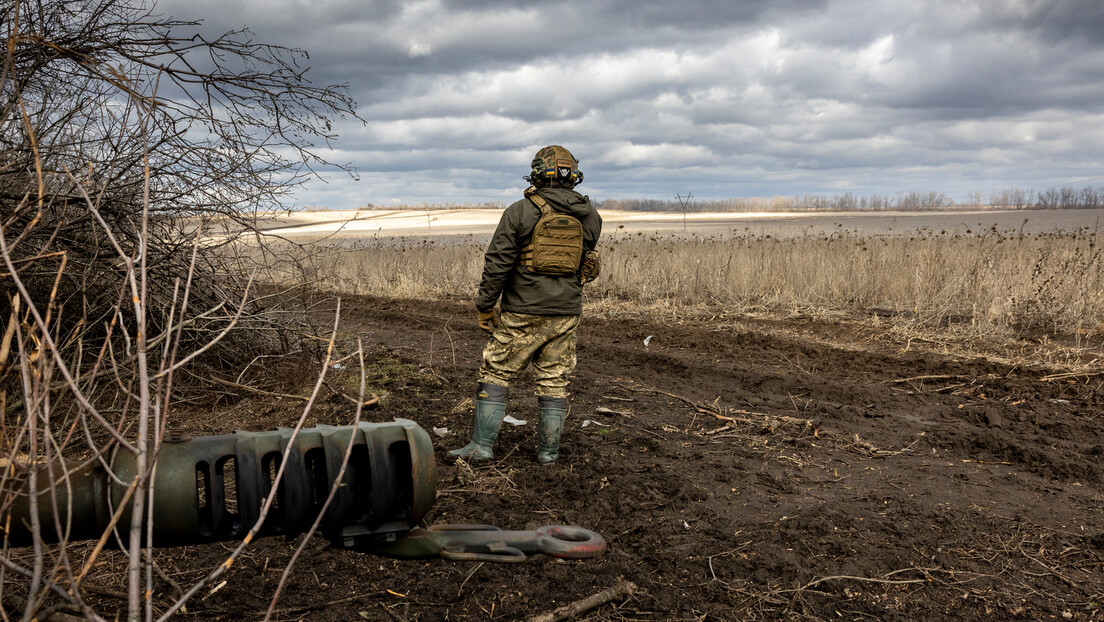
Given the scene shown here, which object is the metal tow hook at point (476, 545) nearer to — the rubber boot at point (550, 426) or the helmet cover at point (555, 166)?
the rubber boot at point (550, 426)

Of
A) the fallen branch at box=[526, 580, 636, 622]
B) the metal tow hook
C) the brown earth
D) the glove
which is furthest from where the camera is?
the glove

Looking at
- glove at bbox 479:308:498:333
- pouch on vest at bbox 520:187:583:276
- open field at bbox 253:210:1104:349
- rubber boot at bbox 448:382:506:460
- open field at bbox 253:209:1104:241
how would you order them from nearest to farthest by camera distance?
pouch on vest at bbox 520:187:583:276 → rubber boot at bbox 448:382:506:460 → glove at bbox 479:308:498:333 → open field at bbox 253:210:1104:349 → open field at bbox 253:209:1104:241

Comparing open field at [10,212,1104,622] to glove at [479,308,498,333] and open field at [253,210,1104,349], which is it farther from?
glove at [479,308,498,333]

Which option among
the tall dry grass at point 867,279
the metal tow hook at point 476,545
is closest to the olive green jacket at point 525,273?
the metal tow hook at point 476,545

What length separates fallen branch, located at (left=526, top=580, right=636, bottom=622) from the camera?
2939 millimetres

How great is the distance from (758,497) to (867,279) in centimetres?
838

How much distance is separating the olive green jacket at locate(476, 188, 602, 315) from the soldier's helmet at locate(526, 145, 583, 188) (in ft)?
0.21

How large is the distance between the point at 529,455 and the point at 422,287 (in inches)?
391

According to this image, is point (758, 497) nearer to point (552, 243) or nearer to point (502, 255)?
point (552, 243)

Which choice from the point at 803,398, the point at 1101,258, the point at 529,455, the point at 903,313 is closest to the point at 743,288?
the point at 903,313

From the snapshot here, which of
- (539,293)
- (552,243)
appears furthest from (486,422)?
(552,243)

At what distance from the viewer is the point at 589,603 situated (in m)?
3.05

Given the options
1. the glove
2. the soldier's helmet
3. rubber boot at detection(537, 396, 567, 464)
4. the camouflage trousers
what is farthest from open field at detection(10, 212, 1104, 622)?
the soldier's helmet

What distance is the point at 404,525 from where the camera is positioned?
204 cm
